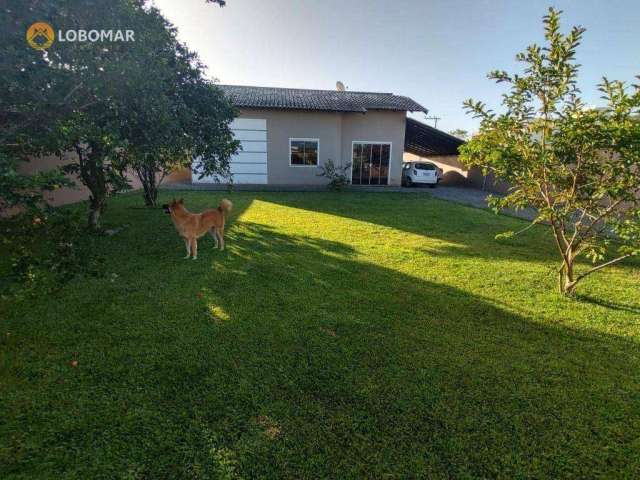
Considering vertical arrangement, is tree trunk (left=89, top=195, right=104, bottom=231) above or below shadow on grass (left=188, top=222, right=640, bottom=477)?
above

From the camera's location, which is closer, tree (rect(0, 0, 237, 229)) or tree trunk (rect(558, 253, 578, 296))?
tree (rect(0, 0, 237, 229))

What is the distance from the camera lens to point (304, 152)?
18.8 meters

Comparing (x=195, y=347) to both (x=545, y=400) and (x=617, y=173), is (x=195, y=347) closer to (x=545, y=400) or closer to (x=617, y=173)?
(x=545, y=400)

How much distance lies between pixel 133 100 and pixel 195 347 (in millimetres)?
3122

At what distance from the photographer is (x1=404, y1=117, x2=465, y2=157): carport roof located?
1927 cm

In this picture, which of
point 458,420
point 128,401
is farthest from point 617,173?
point 128,401

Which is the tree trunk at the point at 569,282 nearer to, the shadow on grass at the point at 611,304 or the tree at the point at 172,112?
the shadow on grass at the point at 611,304

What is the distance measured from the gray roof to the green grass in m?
14.7

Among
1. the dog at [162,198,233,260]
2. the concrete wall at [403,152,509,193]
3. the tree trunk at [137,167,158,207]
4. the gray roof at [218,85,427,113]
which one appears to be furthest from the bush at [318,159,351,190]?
the dog at [162,198,233,260]

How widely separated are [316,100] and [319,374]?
62.6 ft

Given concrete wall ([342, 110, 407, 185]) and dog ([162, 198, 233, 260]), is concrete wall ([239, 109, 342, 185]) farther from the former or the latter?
dog ([162, 198, 233, 260])

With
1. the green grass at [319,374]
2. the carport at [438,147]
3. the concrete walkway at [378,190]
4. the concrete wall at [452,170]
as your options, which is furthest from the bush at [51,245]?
the concrete wall at [452,170]

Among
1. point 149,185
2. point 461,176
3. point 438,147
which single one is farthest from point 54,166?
point 461,176

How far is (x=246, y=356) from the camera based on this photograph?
9.57 ft
